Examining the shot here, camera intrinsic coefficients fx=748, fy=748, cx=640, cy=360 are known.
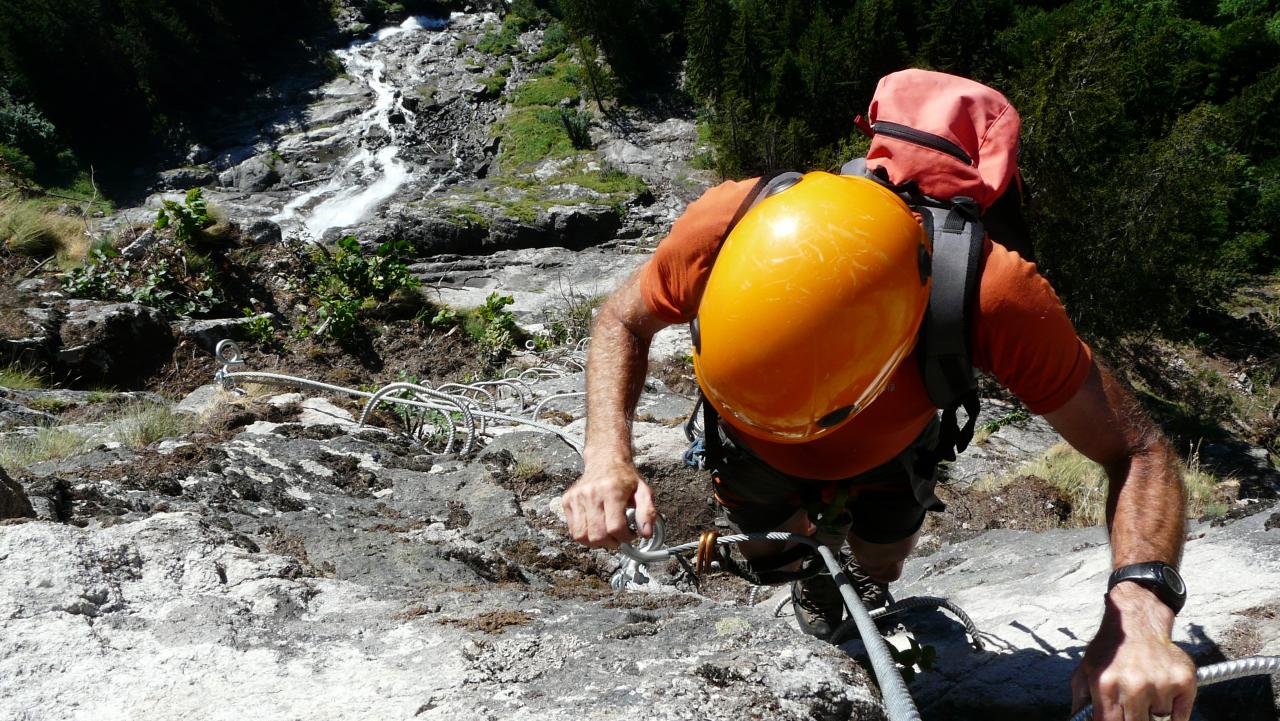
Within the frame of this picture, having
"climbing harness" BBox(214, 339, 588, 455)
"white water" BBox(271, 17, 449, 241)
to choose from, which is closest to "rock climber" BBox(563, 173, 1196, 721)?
"climbing harness" BBox(214, 339, 588, 455)

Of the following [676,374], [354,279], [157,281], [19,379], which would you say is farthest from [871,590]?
[354,279]

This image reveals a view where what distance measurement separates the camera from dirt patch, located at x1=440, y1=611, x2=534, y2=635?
1611 millimetres

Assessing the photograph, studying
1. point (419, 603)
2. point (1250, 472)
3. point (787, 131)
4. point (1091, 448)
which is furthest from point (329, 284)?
point (787, 131)

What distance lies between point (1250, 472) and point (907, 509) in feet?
36.7

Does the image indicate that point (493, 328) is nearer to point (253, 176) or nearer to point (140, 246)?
point (140, 246)

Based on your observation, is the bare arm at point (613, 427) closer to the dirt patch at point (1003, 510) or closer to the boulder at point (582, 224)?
the dirt patch at point (1003, 510)

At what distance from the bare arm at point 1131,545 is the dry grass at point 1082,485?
7.96 ft

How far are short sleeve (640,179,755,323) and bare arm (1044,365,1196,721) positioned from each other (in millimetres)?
899

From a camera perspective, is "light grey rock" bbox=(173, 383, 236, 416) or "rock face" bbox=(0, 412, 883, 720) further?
"light grey rock" bbox=(173, 383, 236, 416)

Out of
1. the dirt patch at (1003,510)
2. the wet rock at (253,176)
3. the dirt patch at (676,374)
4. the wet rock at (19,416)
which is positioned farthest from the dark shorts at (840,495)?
the wet rock at (253,176)

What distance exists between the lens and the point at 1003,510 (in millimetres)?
4297

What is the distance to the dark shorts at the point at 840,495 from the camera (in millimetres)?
2270

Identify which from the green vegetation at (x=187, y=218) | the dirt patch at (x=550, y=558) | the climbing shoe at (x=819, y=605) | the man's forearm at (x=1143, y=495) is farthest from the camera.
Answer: the green vegetation at (x=187, y=218)

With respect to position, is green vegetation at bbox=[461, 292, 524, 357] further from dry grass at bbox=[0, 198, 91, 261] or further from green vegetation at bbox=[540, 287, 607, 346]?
dry grass at bbox=[0, 198, 91, 261]
